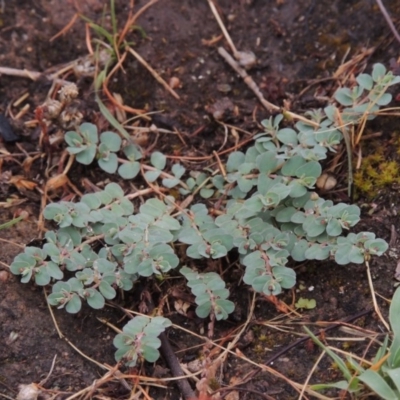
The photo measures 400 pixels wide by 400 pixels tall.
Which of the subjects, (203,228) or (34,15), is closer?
(203,228)

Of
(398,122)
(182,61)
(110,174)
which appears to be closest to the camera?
(398,122)

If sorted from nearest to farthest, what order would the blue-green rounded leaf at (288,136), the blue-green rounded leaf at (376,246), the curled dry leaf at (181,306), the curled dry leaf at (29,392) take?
the curled dry leaf at (29,392) < the blue-green rounded leaf at (376,246) < the curled dry leaf at (181,306) < the blue-green rounded leaf at (288,136)

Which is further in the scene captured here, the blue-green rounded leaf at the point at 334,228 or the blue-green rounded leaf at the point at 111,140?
the blue-green rounded leaf at the point at 111,140

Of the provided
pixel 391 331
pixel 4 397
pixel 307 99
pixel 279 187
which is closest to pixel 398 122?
pixel 307 99

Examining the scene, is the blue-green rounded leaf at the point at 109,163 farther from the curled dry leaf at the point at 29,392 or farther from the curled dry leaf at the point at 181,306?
the curled dry leaf at the point at 29,392

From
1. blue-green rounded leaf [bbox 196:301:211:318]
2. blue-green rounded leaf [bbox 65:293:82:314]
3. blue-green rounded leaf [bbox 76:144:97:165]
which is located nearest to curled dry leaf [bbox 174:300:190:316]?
blue-green rounded leaf [bbox 196:301:211:318]

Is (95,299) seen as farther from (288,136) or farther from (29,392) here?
(288,136)

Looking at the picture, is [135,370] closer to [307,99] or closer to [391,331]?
[391,331]

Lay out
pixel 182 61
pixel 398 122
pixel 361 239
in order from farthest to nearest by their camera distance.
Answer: pixel 182 61, pixel 398 122, pixel 361 239

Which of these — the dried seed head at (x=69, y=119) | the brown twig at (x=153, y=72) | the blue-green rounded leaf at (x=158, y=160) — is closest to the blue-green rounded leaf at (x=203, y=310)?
the blue-green rounded leaf at (x=158, y=160)
